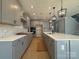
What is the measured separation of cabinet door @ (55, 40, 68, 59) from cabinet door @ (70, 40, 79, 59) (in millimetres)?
117

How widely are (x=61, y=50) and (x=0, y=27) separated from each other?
8.15ft

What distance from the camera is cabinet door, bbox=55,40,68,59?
2.74m

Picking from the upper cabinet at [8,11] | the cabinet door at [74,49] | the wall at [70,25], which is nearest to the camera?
the cabinet door at [74,49]

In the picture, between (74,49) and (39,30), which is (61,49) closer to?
(74,49)

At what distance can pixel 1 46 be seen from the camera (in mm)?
2840

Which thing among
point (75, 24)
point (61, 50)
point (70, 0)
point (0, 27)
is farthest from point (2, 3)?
point (75, 24)

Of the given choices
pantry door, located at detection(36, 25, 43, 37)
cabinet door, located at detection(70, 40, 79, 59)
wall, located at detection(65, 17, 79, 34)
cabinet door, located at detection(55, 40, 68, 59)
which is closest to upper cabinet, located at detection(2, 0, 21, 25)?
cabinet door, located at detection(55, 40, 68, 59)

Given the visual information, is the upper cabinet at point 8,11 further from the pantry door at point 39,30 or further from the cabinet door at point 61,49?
the pantry door at point 39,30

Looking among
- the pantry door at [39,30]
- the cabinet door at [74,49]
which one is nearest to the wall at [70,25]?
the cabinet door at [74,49]

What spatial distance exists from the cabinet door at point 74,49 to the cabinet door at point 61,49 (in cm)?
12

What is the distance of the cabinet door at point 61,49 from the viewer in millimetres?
2742

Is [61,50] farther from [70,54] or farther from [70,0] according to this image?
[70,0]

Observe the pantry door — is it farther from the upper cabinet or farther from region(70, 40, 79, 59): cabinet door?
region(70, 40, 79, 59): cabinet door

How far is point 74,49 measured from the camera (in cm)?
273
